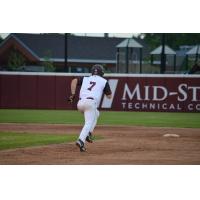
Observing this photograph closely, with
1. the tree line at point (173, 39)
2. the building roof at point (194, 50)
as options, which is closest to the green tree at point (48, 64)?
the tree line at point (173, 39)

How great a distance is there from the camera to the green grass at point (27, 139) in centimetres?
1258

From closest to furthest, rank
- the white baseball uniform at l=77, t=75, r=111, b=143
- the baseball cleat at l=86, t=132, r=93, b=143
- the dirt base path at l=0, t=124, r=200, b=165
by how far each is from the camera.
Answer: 1. the dirt base path at l=0, t=124, r=200, b=165
2. the white baseball uniform at l=77, t=75, r=111, b=143
3. the baseball cleat at l=86, t=132, r=93, b=143

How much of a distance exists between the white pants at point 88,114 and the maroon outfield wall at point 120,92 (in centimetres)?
31

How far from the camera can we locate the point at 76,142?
1295 cm

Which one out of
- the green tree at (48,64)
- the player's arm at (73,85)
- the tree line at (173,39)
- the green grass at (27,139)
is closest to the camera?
the tree line at (173,39)

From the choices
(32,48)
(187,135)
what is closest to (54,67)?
(32,48)

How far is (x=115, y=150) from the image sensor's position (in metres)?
13.3

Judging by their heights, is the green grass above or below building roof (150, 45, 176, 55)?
below

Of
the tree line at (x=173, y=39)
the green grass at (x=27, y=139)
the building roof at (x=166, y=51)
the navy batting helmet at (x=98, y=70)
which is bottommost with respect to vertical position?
the green grass at (x=27, y=139)

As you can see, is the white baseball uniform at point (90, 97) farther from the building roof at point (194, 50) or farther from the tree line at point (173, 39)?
the building roof at point (194, 50)

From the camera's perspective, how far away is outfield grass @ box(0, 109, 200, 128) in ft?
41.8

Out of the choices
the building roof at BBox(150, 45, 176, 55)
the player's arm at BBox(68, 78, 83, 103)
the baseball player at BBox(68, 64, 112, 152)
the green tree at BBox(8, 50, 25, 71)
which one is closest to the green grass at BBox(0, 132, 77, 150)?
the baseball player at BBox(68, 64, 112, 152)

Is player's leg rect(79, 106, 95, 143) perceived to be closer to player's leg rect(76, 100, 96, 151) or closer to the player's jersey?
player's leg rect(76, 100, 96, 151)
